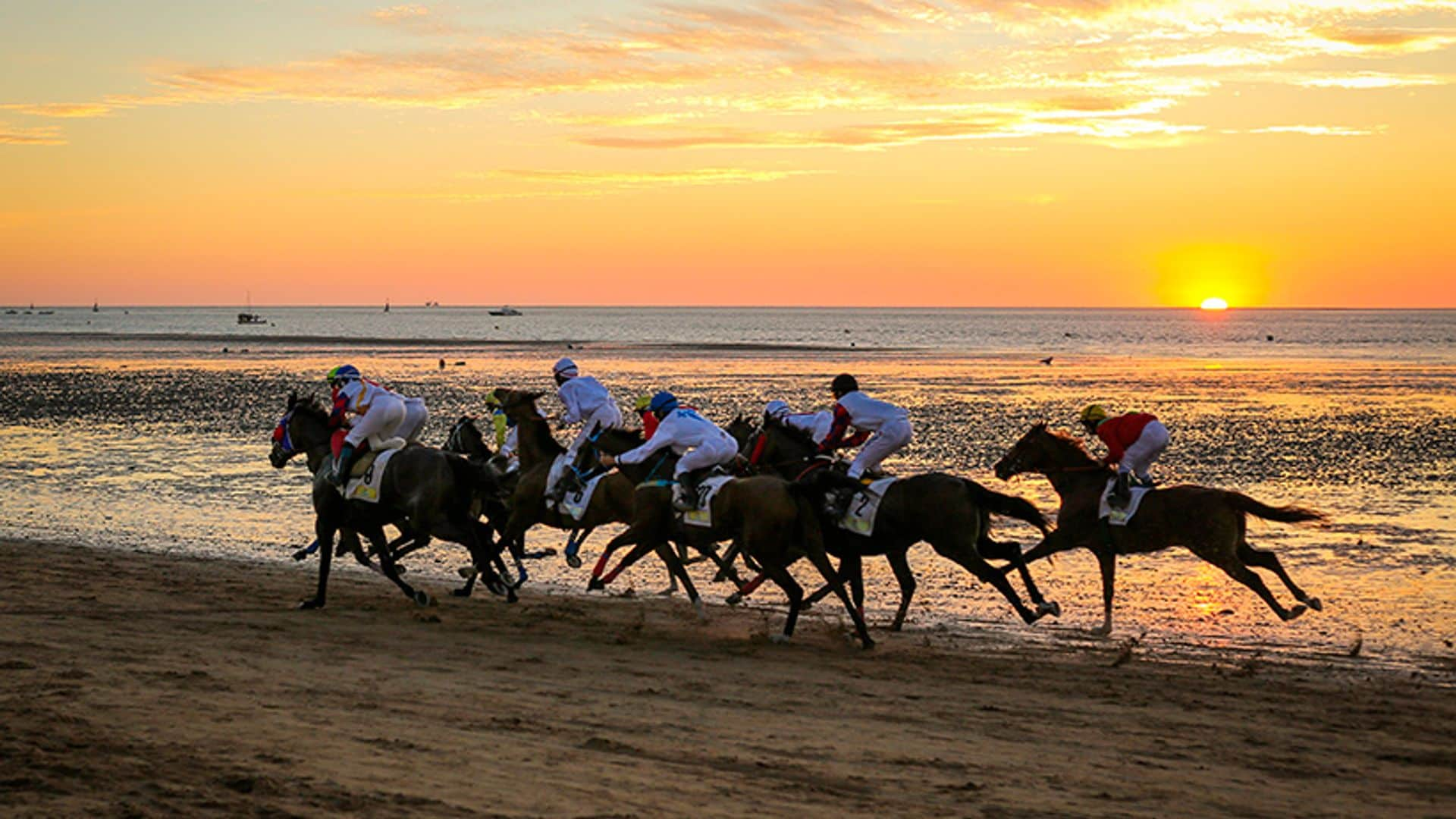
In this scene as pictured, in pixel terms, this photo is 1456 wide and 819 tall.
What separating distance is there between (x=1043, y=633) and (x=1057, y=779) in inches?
186

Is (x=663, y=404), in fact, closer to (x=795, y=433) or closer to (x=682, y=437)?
(x=682, y=437)

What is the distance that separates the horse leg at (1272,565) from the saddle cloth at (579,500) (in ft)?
20.2

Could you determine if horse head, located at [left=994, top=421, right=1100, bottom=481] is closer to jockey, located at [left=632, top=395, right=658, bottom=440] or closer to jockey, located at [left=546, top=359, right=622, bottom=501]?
jockey, located at [left=632, top=395, right=658, bottom=440]

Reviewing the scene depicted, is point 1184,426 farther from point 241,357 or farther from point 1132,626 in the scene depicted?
point 241,357

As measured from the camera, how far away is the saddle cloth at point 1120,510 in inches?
543

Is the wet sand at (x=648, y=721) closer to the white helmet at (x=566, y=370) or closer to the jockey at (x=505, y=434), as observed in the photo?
the jockey at (x=505, y=434)

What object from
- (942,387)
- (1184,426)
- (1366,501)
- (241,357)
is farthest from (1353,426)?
(241,357)

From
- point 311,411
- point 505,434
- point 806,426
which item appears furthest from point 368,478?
point 806,426

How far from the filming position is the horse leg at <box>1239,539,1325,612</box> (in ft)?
43.0

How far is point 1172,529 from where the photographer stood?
45.0ft

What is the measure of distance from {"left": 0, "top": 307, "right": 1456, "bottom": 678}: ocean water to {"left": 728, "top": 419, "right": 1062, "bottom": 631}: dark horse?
15.6 inches

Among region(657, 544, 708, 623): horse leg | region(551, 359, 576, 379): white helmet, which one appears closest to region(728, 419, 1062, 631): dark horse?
region(657, 544, 708, 623): horse leg

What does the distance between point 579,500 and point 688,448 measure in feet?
5.11

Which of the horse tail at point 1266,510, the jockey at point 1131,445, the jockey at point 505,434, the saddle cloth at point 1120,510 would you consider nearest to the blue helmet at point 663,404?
the jockey at point 505,434
